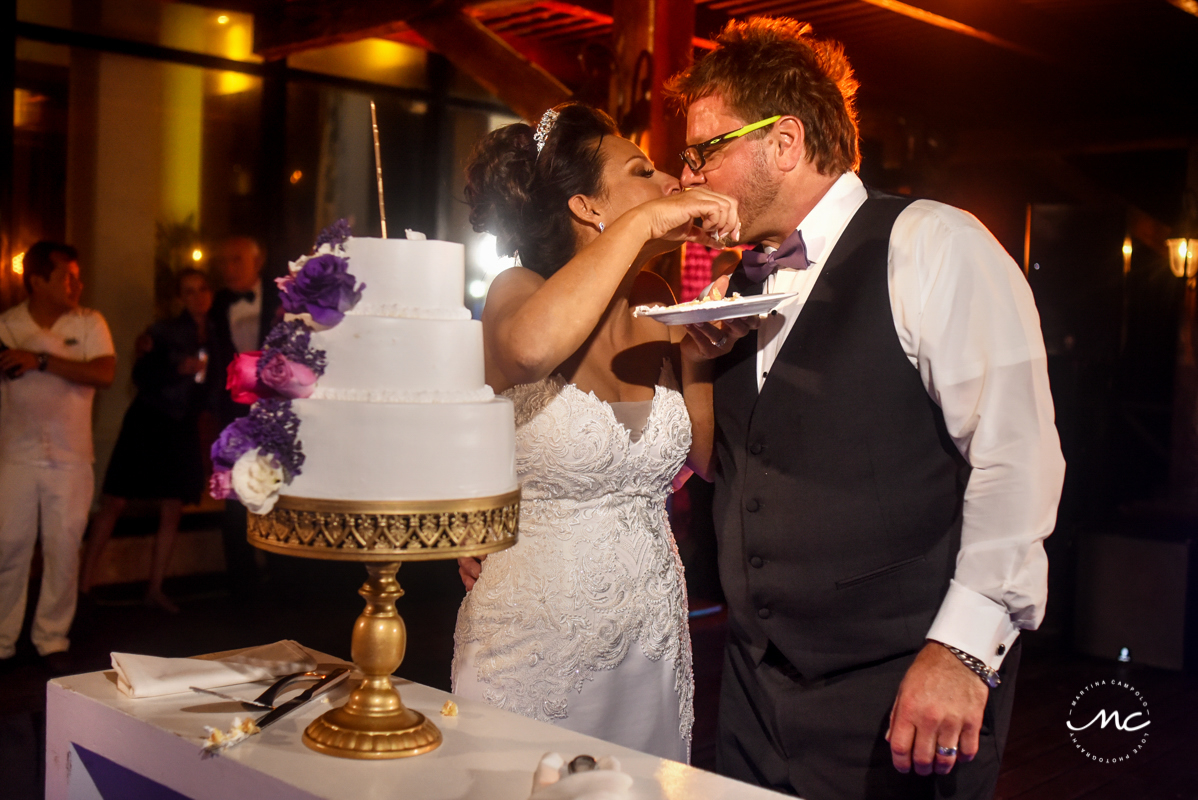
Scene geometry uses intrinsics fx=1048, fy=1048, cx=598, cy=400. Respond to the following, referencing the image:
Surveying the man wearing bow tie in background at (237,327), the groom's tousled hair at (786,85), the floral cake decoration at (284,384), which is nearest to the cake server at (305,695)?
the floral cake decoration at (284,384)

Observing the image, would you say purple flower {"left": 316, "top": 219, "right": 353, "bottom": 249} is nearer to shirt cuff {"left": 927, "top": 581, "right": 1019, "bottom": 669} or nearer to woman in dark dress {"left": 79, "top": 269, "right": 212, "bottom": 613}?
shirt cuff {"left": 927, "top": 581, "right": 1019, "bottom": 669}

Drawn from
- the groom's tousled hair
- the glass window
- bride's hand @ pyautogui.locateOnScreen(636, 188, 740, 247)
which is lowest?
bride's hand @ pyautogui.locateOnScreen(636, 188, 740, 247)

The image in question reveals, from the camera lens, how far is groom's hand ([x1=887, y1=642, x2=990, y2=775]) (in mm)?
1495

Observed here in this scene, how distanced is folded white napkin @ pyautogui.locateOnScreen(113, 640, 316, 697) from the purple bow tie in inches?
42.4

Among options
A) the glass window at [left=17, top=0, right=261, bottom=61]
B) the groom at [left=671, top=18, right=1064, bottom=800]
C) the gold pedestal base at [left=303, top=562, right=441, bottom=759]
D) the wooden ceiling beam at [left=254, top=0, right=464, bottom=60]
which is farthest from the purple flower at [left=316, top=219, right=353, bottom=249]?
the glass window at [left=17, top=0, right=261, bottom=61]

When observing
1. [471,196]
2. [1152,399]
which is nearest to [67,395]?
[471,196]

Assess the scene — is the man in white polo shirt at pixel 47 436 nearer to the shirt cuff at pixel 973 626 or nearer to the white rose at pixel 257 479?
the white rose at pixel 257 479

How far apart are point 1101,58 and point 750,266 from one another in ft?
17.8

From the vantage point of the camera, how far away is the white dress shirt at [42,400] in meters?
4.77

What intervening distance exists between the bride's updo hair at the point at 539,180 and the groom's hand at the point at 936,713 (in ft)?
4.15

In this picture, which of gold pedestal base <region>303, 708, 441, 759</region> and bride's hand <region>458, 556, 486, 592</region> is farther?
bride's hand <region>458, 556, 486, 592</region>

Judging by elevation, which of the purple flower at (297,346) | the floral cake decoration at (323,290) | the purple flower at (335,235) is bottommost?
the purple flower at (297,346)

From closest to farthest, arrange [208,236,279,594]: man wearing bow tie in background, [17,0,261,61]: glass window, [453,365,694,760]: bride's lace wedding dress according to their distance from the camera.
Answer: [453,365,694,760]: bride's lace wedding dress, [17,0,261,61]: glass window, [208,236,279,594]: man wearing bow tie in background

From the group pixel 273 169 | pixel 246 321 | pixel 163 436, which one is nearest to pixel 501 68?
pixel 273 169
